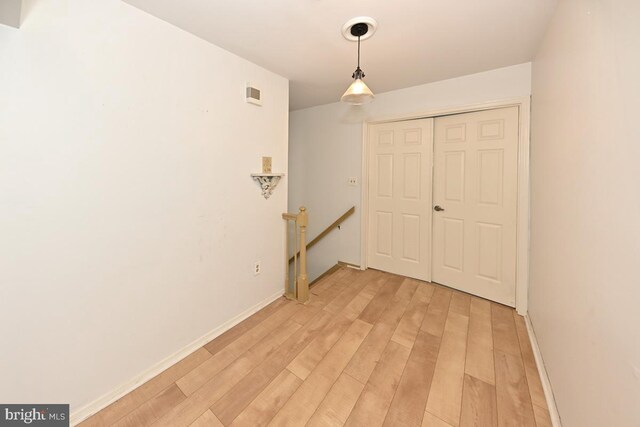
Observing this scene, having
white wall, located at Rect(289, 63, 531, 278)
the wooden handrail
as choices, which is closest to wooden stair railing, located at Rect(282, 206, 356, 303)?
the wooden handrail

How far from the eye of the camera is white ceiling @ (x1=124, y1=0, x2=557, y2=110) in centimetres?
148

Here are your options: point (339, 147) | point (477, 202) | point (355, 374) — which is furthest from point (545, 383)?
point (339, 147)

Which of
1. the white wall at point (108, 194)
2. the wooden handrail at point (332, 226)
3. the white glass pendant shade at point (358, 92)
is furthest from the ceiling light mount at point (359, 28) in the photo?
the wooden handrail at point (332, 226)

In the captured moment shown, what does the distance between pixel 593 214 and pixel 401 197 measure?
2.04 metres

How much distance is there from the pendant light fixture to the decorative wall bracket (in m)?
0.99

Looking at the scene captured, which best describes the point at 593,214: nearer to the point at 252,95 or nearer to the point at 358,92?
the point at 358,92

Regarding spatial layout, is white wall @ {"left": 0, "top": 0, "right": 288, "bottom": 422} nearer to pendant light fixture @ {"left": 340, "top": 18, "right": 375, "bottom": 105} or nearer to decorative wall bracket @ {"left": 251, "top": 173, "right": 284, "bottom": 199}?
decorative wall bracket @ {"left": 251, "top": 173, "right": 284, "bottom": 199}

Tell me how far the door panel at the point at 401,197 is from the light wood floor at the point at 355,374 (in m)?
0.76

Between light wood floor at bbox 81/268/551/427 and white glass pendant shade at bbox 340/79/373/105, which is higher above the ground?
white glass pendant shade at bbox 340/79/373/105

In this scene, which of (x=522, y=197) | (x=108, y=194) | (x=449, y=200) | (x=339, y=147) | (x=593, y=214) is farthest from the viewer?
(x=339, y=147)

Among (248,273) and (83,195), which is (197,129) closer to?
(83,195)

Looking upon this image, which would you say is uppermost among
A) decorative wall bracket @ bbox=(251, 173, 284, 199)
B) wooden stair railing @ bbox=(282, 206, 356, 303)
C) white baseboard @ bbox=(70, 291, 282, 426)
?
decorative wall bracket @ bbox=(251, 173, 284, 199)

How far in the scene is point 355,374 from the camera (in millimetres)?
1602

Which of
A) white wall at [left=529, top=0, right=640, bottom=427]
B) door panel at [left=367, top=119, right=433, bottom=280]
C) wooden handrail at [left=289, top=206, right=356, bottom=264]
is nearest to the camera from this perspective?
white wall at [left=529, top=0, right=640, bottom=427]
